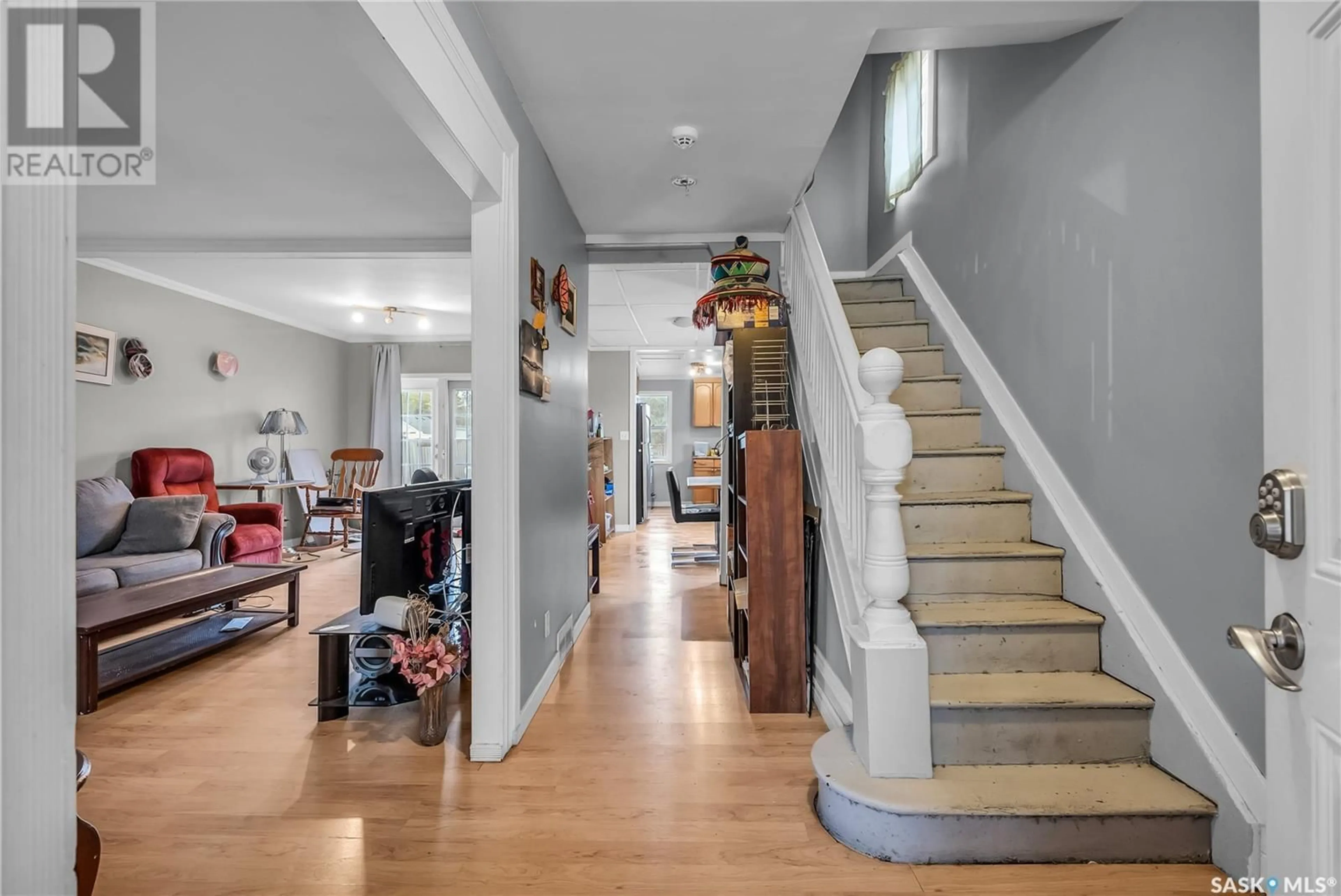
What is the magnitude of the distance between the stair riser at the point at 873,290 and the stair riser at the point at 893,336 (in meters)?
0.48

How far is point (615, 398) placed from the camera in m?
8.10

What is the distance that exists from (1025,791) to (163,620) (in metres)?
3.77

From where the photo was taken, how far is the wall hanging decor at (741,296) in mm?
3523

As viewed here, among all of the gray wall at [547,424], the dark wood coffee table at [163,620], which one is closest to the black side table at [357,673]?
the gray wall at [547,424]

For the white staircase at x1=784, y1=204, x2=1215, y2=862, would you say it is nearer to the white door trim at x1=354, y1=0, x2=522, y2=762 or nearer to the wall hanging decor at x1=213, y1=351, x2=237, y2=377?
the white door trim at x1=354, y1=0, x2=522, y2=762

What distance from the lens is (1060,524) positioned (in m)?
2.26

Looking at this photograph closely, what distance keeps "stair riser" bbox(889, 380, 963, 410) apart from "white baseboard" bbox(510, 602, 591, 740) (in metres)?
2.17

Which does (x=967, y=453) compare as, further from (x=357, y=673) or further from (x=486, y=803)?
(x=357, y=673)

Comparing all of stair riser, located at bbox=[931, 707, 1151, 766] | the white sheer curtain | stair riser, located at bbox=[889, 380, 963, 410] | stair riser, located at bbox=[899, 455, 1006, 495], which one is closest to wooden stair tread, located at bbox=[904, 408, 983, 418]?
stair riser, located at bbox=[889, 380, 963, 410]

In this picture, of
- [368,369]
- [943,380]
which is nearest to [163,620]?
[943,380]

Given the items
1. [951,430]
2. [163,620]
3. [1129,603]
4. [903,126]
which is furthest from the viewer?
[903,126]

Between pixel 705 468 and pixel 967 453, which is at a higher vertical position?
pixel 967 453

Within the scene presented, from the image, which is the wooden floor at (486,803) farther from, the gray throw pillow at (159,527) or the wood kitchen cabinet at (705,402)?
the wood kitchen cabinet at (705,402)

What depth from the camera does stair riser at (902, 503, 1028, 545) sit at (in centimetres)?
244
